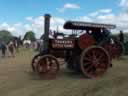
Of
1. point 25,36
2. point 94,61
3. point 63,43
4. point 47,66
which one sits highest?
point 25,36

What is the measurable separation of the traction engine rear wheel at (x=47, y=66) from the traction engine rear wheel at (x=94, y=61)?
101 centimetres

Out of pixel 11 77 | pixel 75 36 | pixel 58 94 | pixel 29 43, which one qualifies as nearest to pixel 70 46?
pixel 75 36

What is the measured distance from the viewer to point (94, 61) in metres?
12.9

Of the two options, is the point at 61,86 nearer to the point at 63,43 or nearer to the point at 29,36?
the point at 63,43

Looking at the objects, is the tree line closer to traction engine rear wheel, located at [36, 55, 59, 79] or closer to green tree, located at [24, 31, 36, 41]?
green tree, located at [24, 31, 36, 41]

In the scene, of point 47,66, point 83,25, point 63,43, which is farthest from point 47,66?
point 83,25

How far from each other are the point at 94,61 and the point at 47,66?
1812mm

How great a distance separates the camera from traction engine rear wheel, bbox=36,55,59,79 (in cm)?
1252

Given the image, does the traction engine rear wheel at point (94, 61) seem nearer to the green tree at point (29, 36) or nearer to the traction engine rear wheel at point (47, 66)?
the traction engine rear wheel at point (47, 66)

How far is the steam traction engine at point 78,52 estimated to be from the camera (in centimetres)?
1259

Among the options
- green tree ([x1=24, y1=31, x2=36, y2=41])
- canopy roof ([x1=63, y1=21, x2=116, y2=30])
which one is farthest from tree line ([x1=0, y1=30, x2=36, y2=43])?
canopy roof ([x1=63, y1=21, x2=116, y2=30])

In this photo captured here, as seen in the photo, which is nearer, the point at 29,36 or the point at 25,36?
the point at 25,36

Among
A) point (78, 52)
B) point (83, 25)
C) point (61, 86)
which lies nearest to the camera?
point (61, 86)

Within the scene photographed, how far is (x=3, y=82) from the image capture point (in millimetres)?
12055
